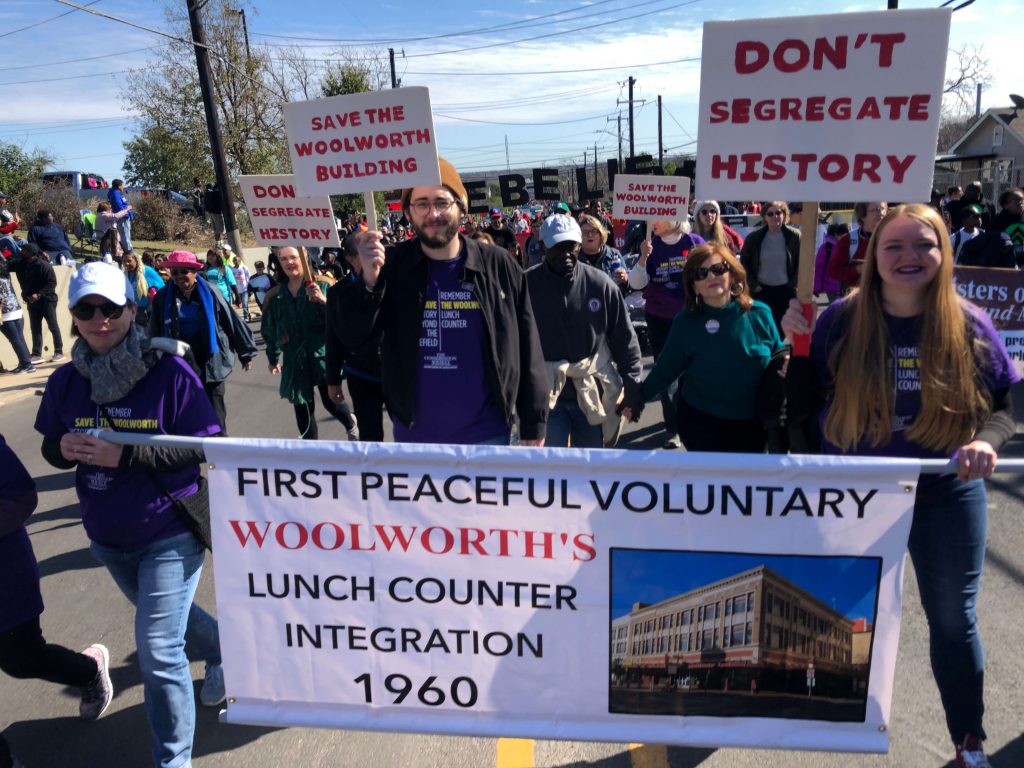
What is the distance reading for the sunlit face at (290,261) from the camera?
5355 millimetres

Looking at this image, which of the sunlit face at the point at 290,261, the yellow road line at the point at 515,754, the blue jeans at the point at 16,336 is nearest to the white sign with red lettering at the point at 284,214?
the sunlit face at the point at 290,261

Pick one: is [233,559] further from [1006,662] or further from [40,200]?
[40,200]

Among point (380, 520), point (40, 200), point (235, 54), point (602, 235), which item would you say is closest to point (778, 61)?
point (380, 520)

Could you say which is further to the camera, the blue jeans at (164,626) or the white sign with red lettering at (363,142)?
the white sign with red lettering at (363,142)

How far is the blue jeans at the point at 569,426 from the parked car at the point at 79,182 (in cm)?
2986

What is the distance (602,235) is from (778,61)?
3619 mm

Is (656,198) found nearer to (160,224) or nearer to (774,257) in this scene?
(774,257)

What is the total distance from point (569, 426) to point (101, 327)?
2646 millimetres

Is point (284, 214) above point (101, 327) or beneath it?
above

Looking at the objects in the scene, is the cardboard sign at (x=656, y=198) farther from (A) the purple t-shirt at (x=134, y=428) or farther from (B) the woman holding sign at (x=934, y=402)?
(A) the purple t-shirt at (x=134, y=428)

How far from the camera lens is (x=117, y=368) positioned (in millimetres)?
2531

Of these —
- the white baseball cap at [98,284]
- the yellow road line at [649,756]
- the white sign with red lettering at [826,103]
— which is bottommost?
the yellow road line at [649,756]

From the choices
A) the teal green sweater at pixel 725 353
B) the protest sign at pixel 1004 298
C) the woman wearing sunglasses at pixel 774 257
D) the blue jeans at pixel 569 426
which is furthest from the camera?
the woman wearing sunglasses at pixel 774 257

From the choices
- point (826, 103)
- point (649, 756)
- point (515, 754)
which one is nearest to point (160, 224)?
point (515, 754)
